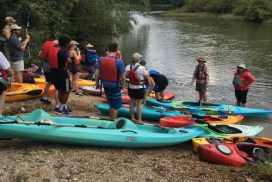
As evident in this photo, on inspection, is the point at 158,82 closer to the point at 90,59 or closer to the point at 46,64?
the point at 46,64

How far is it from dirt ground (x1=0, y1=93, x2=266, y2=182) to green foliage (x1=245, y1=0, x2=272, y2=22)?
168ft

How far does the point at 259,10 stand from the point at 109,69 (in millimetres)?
51500

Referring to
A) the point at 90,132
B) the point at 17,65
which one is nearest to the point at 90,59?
the point at 17,65

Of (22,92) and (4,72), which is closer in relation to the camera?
(4,72)

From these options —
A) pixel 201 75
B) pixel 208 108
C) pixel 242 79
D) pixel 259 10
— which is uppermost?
pixel 259 10

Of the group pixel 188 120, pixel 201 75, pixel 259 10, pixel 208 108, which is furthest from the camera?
pixel 259 10

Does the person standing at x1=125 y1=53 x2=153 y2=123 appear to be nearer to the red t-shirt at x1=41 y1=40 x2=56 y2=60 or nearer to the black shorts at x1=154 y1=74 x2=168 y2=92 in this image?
the red t-shirt at x1=41 y1=40 x2=56 y2=60

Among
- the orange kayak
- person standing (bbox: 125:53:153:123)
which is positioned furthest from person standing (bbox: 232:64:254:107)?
person standing (bbox: 125:53:153:123)

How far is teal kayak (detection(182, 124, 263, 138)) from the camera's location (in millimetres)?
9143

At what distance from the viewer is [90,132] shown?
7.73 m

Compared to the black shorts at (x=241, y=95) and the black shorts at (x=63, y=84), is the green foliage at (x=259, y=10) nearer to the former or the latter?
the black shorts at (x=241, y=95)

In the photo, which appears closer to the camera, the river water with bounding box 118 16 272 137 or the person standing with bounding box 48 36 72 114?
the person standing with bounding box 48 36 72 114

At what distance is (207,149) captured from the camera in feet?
25.3

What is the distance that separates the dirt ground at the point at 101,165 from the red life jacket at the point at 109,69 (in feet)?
5.05
